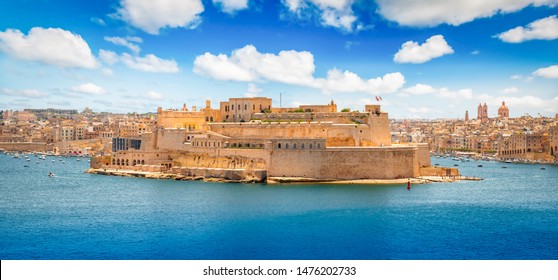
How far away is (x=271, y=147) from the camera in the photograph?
31.5 m

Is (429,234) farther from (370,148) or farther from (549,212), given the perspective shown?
(370,148)

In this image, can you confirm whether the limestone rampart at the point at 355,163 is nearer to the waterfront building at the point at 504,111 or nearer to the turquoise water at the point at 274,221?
the turquoise water at the point at 274,221

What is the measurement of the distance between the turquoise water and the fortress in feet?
6.72

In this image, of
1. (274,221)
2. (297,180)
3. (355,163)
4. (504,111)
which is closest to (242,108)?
(297,180)

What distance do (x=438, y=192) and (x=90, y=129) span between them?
54.1 meters

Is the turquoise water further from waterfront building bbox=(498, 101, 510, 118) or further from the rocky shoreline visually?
waterfront building bbox=(498, 101, 510, 118)

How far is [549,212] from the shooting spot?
2256 cm

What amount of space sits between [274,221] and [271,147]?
12223 millimetres

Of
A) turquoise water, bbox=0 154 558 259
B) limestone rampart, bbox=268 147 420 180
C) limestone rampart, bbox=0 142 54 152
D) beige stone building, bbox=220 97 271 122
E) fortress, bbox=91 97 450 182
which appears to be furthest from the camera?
limestone rampart, bbox=0 142 54 152

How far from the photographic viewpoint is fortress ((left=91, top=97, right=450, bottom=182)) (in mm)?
30438

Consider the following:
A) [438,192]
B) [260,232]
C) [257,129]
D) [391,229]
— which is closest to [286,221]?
[260,232]

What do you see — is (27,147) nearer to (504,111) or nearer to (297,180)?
(297,180)

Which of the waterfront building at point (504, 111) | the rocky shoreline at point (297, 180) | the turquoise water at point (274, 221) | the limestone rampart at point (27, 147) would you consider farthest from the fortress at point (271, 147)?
the waterfront building at point (504, 111)

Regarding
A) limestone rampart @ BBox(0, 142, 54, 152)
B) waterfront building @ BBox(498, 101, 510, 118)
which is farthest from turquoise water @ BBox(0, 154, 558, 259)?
waterfront building @ BBox(498, 101, 510, 118)
